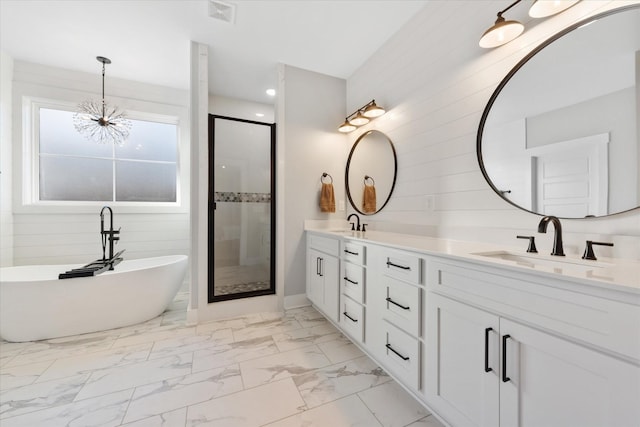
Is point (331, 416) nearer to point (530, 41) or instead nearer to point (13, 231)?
point (530, 41)

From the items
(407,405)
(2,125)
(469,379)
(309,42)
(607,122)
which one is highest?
(309,42)

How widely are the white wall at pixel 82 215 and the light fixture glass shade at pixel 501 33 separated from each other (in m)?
3.59

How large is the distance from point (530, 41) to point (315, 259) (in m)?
2.30

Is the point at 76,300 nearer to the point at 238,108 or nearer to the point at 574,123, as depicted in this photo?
the point at 238,108

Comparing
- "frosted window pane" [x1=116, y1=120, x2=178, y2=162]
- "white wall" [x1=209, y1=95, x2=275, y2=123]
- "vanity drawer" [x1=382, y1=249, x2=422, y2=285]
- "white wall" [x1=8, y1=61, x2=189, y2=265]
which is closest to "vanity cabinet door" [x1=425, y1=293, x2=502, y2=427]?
"vanity drawer" [x1=382, y1=249, x2=422, y2=285]

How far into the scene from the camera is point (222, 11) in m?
2.14

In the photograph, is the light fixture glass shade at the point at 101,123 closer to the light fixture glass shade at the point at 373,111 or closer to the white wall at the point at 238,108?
the white wall at the point at 238,108

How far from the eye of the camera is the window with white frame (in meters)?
3.06

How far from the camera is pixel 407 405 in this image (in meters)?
1.47

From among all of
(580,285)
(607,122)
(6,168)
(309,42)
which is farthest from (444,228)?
(6,168)

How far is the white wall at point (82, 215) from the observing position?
2855 millimetres

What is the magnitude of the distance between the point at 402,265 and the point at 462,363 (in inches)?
21.2

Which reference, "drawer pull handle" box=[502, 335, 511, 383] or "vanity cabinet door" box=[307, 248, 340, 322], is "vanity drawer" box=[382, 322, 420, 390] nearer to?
"drawer pull handle" box=[502, 335, 511, 383]

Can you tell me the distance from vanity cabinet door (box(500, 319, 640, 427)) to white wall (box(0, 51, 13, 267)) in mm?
4502
